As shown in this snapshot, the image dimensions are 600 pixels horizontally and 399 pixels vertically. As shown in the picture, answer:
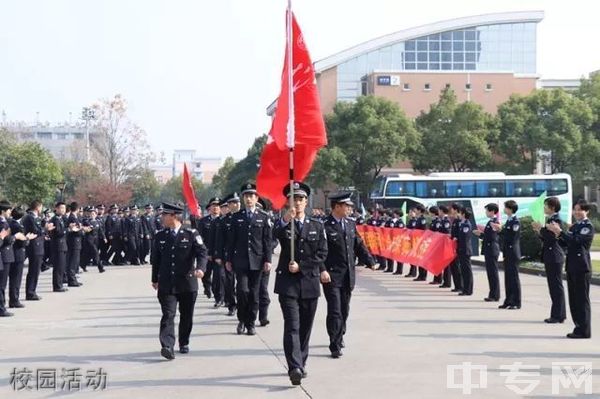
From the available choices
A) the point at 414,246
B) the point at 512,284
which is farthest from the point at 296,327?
the point at 414,246

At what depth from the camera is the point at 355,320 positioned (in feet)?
38.9

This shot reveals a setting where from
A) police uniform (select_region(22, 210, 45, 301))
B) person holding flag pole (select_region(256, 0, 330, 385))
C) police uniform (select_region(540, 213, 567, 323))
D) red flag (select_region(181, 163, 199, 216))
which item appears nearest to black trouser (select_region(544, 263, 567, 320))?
police uniform (select_region(540, 213, 567, 323))

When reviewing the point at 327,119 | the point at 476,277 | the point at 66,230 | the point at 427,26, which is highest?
the point at 427,26

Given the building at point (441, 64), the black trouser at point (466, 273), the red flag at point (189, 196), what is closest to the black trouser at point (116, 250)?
the red flag at point (189, 196)

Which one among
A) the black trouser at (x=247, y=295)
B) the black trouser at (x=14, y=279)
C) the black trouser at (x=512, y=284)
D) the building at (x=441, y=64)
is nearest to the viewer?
the black trouser at (x=247, y=295)

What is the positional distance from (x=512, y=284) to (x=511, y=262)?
396 millimetres

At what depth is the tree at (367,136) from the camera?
175 feet

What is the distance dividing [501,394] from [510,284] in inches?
249

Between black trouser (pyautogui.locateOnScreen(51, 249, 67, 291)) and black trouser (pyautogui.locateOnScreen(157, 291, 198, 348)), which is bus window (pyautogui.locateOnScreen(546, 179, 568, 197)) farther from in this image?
black trouser (pyautogui.locateOnScreen(157, 291, 198, 348))

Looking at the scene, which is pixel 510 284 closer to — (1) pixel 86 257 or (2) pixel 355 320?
(2) pixel 355 320

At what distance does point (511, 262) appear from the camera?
13359mm

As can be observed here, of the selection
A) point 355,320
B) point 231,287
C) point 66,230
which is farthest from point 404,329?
point 66,230

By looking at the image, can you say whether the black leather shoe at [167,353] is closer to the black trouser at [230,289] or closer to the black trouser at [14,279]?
the black trouser at [230,289]

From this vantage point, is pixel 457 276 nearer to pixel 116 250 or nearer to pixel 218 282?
→ pixel 218 282
